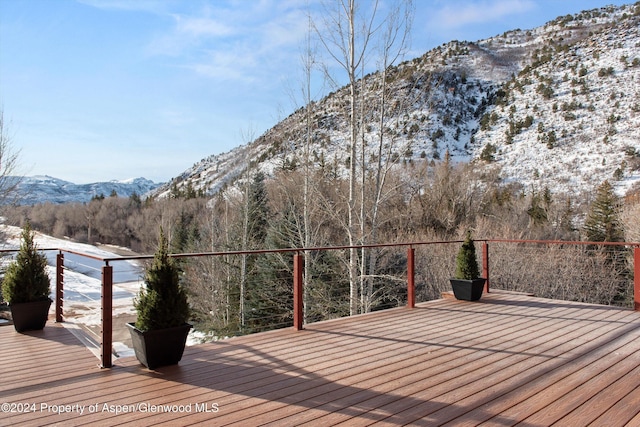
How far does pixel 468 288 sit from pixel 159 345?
14.7 ft

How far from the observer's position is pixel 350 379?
2.86 m

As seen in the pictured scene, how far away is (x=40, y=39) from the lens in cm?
682

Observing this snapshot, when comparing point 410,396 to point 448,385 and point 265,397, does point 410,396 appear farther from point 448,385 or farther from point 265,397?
point 265,397

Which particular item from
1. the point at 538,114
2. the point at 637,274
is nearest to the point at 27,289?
the point at 637,274

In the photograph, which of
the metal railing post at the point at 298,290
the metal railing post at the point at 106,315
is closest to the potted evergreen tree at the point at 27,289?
the metal railing post at the point at 106,315

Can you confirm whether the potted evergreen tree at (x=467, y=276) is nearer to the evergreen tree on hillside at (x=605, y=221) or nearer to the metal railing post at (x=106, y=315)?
the metal railing post at (x=106, y=315)

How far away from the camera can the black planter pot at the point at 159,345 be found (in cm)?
297

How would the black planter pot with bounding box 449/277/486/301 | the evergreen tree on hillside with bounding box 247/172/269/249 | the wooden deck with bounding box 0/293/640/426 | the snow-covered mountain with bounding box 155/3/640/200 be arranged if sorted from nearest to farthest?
1. the wooden deck with bounding box 0/293/640/426
2. the black planter pot with bounding box 449/277/486/301
3. the evergreen tree on hillside with bounding box 247/172/269/249
4. the snow-covered mountain with bounding box 155/3/640/200

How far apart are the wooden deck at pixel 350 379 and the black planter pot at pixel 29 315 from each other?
0.14 metres

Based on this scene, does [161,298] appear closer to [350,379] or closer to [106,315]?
[106,315]

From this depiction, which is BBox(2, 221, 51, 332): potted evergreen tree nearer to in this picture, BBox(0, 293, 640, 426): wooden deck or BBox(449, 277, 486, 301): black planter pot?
BBox(0, 293, 640, 426): wooden deck

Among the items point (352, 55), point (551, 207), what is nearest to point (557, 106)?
point (551, 207)

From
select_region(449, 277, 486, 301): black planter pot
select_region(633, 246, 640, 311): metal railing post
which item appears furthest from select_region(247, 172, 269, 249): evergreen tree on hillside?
select_region(633, 246, 640, 311): metal railing post

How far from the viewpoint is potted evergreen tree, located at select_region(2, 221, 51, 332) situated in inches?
157
